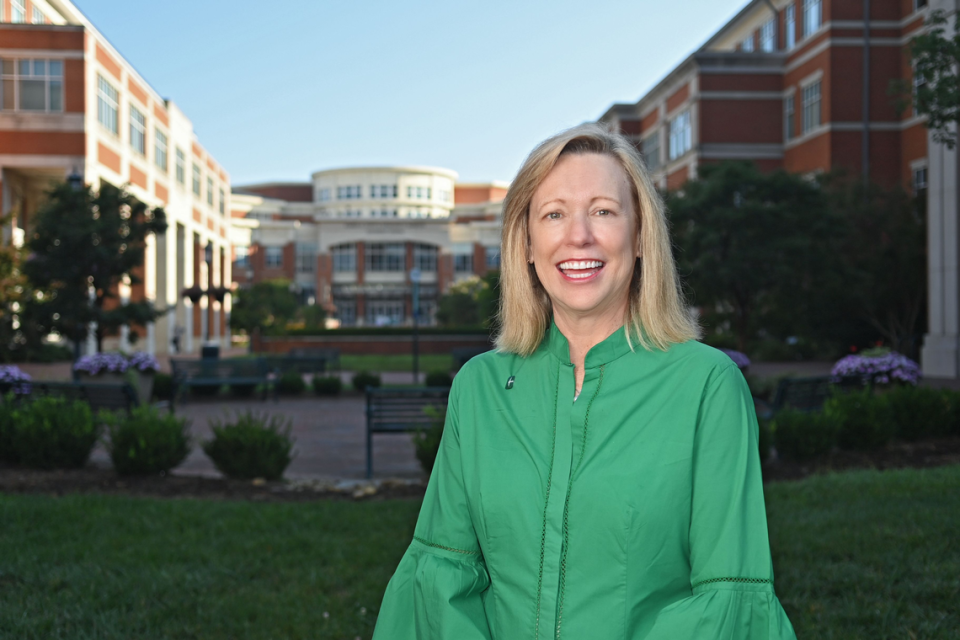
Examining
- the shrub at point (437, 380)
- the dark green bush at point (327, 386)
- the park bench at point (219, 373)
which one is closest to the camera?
the park bench at point (219, 373)

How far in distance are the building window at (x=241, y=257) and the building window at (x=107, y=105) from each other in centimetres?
4756

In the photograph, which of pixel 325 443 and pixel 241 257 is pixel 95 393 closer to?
pixel 325 443

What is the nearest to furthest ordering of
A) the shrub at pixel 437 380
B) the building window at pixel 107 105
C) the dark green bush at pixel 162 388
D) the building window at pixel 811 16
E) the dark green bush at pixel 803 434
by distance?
the dark green bush at pixel 803 434, the dark green bush at pixel 162 388, the shrub at pixel 437 380, the building window at pixel 107 105, the building window at pixel 811 16

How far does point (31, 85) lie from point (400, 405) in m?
25.9

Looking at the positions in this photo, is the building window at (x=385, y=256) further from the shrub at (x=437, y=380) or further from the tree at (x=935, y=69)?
the tree at (x=935, y=69)

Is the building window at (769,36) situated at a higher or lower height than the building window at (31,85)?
higher

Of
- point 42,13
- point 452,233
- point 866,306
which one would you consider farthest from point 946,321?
point 452,233

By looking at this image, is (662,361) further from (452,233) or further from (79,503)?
(452,233)

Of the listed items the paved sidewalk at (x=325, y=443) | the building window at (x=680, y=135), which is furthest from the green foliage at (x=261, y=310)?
the paved sidewalk at (x=325, y=443)

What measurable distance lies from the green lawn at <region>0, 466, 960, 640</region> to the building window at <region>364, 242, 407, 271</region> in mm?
74691

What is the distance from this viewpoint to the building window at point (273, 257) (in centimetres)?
8025

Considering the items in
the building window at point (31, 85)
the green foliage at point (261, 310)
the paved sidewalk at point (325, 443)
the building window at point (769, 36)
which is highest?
the building window at point (769, 36)

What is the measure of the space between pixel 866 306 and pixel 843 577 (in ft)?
63.8

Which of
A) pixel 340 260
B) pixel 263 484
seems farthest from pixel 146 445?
pixel 340 260
